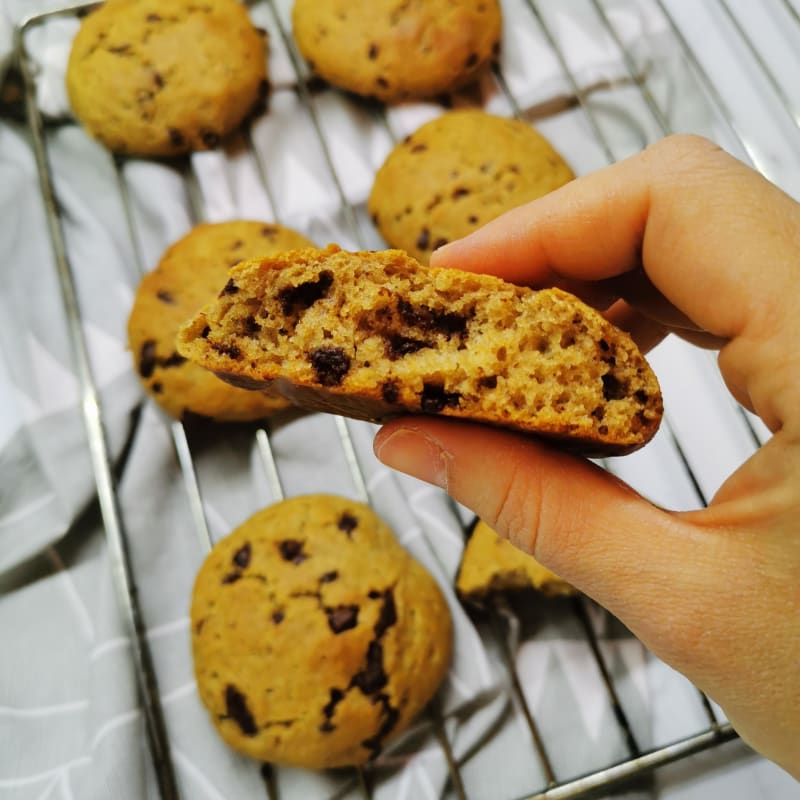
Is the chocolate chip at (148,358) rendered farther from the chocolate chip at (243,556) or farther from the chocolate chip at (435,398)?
the chocolate chip at (435,398)

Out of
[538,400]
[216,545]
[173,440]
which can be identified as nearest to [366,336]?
[538,400]

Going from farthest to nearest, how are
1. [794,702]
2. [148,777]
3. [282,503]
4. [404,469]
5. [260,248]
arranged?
[260,248] → [282,503] → [148,777] → [404,469] → [794,702]

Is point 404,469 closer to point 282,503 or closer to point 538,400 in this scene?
point 538,400

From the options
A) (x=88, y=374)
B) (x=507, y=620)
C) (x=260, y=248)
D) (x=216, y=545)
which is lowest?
(x=507, y=620)

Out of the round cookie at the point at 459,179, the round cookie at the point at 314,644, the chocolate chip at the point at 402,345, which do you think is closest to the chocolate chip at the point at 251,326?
the chocolate chip at the point at 402,345

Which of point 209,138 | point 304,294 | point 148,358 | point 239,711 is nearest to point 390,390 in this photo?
point 304,294

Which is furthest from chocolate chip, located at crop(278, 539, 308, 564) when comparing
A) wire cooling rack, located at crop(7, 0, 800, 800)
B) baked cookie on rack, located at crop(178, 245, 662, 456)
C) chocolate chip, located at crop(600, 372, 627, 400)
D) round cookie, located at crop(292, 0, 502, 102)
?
round cookie, located at crop(292, 0, 502, 102)

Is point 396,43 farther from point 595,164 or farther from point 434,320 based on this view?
point 434,320

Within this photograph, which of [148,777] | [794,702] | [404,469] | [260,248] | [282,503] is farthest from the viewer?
[260,248]
